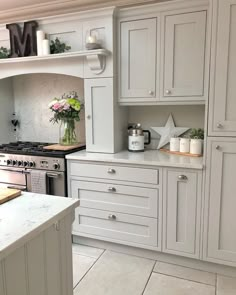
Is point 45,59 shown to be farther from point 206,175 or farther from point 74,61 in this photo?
point 206,175

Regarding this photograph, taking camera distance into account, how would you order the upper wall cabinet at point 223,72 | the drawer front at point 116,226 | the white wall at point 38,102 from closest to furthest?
the upper wall cabinet at point 223,72 < the drawer front at point 116,226 < the white wall at point 38,102

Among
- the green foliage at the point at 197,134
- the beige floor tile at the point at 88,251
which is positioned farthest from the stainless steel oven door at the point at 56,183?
the green foliage at the point at 197,134

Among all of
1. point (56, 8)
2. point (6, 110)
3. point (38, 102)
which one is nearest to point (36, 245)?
point (38, 102)

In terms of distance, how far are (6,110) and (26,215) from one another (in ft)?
8.77

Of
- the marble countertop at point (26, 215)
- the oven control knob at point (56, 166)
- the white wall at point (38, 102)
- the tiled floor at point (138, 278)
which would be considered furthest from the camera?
the white wall at point (38, 102)

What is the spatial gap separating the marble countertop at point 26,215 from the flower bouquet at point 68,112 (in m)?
1.53

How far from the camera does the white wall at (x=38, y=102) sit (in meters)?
3.31

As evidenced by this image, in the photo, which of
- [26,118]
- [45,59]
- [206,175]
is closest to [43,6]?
[45,59]

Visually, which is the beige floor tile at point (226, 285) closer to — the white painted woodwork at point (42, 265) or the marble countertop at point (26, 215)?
the white painted woodwork at point (42, 265)

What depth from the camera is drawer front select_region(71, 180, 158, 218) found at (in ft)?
7.93

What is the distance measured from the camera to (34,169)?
2.74m

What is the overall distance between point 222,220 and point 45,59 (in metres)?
2.23

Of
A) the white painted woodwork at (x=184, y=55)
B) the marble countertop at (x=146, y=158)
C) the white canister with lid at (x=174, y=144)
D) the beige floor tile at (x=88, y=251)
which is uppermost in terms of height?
the white painted woodwork at (x=184, y=55)

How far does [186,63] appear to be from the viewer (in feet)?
7.93
